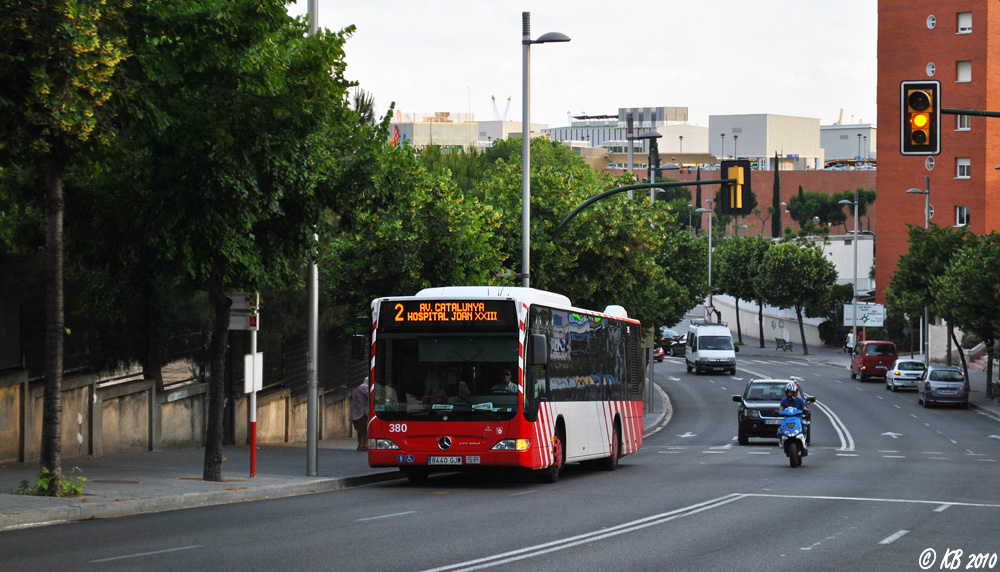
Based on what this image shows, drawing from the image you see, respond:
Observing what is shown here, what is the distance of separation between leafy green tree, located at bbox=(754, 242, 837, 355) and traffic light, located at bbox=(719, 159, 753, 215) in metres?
64.9

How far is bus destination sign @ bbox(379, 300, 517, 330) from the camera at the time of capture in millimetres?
19250

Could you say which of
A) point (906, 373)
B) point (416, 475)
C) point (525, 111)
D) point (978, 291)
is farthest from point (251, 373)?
point (906, 373)

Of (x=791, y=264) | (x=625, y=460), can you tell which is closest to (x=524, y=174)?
(x=625, y=460)

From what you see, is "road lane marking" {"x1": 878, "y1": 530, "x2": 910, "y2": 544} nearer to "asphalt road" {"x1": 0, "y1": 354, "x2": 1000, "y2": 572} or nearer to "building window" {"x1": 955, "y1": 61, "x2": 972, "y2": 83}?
"asphalt road" {"x1": 0, "y1": 354, "x2": 1000, "y2": 572}

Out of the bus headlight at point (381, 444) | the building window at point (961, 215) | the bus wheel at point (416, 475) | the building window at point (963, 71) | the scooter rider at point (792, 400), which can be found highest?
the building window at point (963, 71)

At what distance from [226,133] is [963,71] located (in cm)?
7334

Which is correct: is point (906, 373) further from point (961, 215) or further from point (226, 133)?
point (226, 133)

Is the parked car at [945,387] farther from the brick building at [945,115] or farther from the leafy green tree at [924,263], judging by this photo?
the brick building at [945,115]

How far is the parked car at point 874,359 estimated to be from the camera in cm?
6519

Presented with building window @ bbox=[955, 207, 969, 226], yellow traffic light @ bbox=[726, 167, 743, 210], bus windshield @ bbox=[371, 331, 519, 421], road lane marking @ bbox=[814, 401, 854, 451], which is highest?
building window @ bbox=[955, 207, 969, 226]

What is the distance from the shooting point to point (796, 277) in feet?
297

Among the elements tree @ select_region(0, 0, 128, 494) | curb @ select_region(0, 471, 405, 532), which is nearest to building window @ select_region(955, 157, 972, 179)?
curb @ select_region(0, 471, 405, 532)

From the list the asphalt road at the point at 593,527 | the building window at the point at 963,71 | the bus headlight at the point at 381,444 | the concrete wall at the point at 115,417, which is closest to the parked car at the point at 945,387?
the asphalt road at the point at 593,527

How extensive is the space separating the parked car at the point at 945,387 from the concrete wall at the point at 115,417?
3095cm
